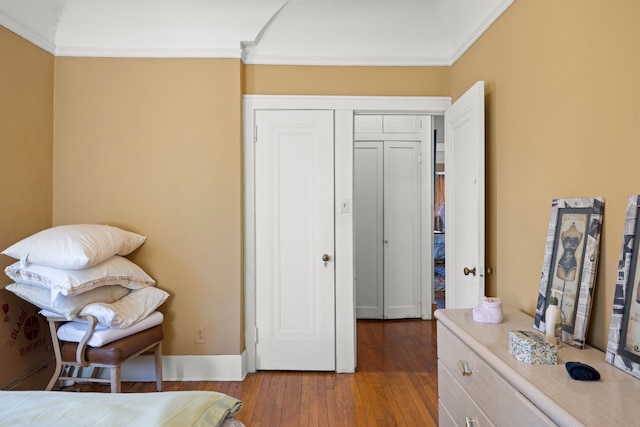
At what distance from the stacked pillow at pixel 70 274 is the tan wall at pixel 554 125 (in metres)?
2.32

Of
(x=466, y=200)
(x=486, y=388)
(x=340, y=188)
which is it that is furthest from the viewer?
(x=340, y=188)

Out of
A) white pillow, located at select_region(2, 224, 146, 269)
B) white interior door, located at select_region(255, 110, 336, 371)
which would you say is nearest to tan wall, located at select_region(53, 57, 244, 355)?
white interior door, located at select_region(255, 110, 336, 371)

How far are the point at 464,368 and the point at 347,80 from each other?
2292mm

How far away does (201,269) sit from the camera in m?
2.91

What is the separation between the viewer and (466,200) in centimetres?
242

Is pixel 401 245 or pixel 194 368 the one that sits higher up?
pixel 401 245

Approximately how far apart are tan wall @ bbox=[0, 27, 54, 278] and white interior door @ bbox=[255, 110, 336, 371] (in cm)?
Result: 152

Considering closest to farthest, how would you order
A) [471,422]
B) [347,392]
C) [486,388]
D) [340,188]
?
[486,388], [471,422], [347,392], [340,188]

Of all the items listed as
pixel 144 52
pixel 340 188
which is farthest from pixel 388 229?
pixel 144 52

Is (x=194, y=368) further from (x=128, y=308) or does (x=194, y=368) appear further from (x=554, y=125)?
(x=554, y=125)

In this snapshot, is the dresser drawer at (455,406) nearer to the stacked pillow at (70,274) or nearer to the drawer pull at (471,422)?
the drawer pull at (471,422)

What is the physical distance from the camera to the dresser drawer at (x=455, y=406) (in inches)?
56.1

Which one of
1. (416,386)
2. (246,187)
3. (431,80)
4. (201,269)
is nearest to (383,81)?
(431,80)

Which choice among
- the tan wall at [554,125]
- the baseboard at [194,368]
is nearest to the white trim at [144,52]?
the tan wall at [554,125]
